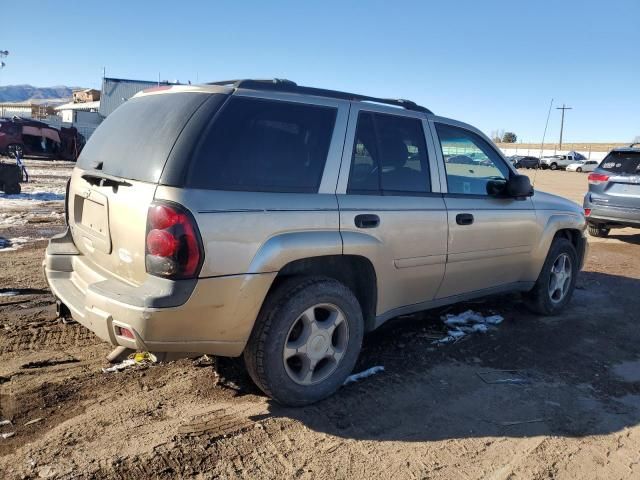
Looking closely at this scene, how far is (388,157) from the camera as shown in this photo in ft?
12.5

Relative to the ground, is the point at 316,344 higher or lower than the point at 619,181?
lower

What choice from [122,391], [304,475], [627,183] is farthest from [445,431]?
[627,183]

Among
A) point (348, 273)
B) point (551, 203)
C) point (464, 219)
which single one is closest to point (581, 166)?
point (551, 203)

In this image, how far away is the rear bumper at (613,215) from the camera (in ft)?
30.8

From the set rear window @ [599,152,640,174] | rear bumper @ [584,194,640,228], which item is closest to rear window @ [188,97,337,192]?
rear bumper @ [584,194,640,228]

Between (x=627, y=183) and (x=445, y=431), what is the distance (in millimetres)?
8243

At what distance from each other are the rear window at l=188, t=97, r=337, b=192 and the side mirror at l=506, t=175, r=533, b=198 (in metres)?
1.91

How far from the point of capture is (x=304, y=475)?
268 cm

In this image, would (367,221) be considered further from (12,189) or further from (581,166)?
(581,166)

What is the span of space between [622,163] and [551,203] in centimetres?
570

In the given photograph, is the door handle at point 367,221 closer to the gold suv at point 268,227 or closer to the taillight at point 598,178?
the gold suv at point 268,227

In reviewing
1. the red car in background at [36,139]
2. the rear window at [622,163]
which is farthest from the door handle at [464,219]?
the red car in background at [36,139]

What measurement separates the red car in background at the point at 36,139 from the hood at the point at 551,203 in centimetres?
2181

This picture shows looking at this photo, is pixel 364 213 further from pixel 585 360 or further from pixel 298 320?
pixel 585 360
